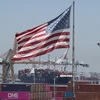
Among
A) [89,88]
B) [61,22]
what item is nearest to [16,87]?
[61,22]

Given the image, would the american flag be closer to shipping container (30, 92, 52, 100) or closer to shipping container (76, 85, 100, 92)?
shipping container (30, 92, 52, 100)

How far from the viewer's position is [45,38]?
2453 cm

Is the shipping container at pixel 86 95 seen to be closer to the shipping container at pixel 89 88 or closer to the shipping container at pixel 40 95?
the shipping container at pixel 89 88

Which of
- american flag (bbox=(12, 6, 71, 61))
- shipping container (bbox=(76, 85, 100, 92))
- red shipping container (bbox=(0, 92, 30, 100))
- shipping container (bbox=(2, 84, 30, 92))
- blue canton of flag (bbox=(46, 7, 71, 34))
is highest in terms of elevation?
blue canton of flag (bbox=(46, 7, 71, 34))

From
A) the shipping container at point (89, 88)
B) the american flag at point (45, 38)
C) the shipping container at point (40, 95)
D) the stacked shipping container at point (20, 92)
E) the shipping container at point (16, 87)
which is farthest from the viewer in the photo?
the shipping container at point (89, 88)

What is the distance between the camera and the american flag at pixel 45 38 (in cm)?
2403

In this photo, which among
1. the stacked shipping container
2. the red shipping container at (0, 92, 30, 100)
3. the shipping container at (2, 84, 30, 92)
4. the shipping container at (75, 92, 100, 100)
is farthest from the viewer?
the shipping container at (75, 92, 100, 100)

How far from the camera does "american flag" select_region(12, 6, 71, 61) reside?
78.8ft

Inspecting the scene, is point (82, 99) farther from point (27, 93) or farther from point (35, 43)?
point (35, 43)

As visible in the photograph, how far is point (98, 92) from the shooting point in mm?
56844

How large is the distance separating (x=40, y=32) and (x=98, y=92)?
109 ft

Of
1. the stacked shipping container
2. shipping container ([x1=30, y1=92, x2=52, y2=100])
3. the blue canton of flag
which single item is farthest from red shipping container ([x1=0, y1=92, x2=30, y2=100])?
the blue canton of flag

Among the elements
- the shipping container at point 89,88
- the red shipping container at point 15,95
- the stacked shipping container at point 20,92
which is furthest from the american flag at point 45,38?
the shipping container at point 89,88

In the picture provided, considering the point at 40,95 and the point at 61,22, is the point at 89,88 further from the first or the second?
the point at 61,22
